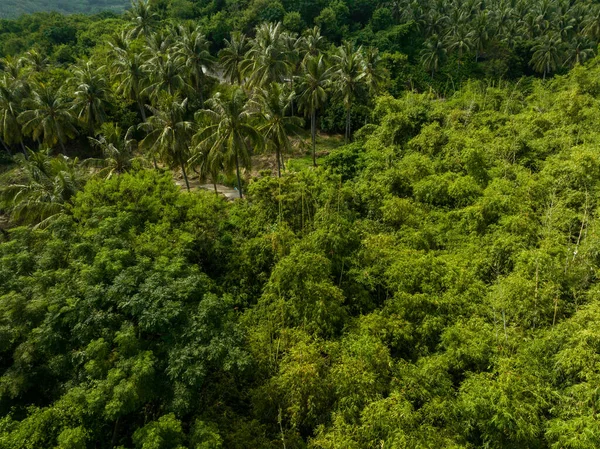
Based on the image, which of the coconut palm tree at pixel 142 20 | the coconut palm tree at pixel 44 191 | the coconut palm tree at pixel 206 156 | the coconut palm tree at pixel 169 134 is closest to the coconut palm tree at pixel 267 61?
the coconut palm tree at pixel 169 134

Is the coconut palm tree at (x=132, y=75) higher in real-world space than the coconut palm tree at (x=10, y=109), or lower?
higher

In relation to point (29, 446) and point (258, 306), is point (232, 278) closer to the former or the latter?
point (258, 306)

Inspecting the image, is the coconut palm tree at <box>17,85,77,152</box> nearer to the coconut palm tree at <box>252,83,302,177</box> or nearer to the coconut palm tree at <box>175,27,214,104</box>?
the coconut palm tree at <box>175,27,214,104</box>

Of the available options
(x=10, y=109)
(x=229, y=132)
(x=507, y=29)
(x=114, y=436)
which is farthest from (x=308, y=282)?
(x=507, y=29)

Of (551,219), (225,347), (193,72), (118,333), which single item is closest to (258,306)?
(225,347)

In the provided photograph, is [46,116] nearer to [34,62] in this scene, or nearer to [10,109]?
[10,109]

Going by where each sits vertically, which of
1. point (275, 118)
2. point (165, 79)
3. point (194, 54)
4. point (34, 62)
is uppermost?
point (194, 54)

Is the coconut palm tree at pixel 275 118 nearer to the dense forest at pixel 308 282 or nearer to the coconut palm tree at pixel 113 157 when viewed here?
the dense forest at pixel 308 282
